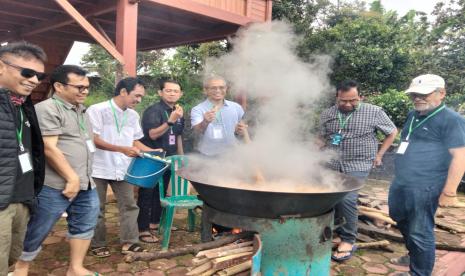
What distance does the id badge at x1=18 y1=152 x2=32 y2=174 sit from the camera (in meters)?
2.24

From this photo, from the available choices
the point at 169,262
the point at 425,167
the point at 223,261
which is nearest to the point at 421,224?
the point at 425,167

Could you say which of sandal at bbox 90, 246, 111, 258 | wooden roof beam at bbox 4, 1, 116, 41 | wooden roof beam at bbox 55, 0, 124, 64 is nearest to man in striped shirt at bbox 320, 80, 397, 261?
sandal at bbox 90, 246, 111, 258

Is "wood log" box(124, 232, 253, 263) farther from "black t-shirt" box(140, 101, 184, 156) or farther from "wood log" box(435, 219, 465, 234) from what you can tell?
"wood log" box(435, 219, 465, 234)

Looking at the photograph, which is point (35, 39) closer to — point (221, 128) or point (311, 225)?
point (221, 128)

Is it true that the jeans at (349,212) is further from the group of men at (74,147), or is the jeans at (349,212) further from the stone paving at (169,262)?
the group of men at (74,147)

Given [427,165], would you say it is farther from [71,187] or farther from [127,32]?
[127,32]

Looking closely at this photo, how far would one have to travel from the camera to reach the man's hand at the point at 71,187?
2.83 meters

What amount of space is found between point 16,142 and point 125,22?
153 inches

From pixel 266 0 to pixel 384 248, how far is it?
17.9 feet

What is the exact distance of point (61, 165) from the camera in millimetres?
2771

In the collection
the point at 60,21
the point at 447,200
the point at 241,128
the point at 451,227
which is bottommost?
the point at 451,227

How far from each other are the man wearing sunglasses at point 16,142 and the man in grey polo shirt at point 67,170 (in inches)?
13.5

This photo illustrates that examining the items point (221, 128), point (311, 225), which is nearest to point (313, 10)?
point (221, 128)

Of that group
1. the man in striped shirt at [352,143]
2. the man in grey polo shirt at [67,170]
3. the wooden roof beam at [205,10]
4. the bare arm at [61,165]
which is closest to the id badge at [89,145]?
the man in grey polo shirt at [67,170]
